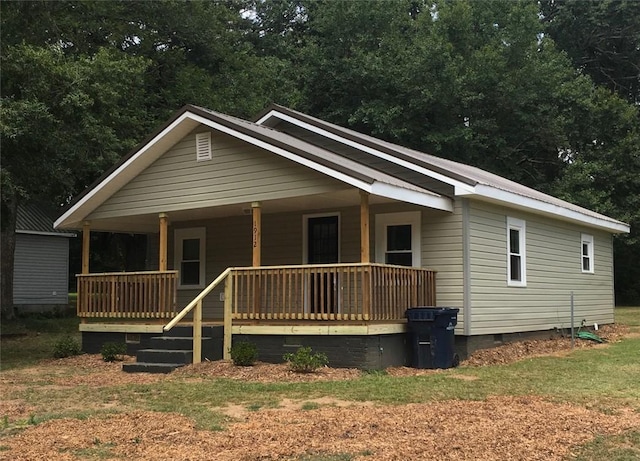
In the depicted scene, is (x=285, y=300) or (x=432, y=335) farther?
(x=285, y=300)

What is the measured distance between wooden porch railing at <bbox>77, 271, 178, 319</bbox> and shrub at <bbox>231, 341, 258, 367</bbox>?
251 centimetres

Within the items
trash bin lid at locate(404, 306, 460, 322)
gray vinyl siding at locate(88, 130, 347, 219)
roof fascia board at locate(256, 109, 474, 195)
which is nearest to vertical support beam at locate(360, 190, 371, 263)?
gray vinyl siding at locate(88, 130, 347, 219)

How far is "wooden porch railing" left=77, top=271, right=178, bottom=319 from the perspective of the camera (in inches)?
527

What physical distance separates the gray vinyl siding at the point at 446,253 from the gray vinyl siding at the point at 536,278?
255 millimetres

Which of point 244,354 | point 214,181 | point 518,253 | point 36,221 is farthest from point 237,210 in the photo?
point 36,221

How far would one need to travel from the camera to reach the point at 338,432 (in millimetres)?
6508

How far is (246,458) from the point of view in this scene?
565 centimetres

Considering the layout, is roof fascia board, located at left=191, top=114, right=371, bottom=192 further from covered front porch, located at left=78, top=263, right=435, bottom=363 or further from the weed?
the weed

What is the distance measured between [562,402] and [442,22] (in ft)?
84.1

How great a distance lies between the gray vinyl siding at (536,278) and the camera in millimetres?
12867

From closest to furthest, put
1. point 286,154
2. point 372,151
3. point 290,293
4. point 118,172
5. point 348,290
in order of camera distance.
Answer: point 348,290 < point 290,293 < point 286,154 < point 118,172 < point 372,151

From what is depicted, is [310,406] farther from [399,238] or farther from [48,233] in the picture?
[48,233]

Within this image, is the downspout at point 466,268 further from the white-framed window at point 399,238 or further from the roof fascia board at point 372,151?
the white-framed window at point 399,238

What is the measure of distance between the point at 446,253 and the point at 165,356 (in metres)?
5.20
